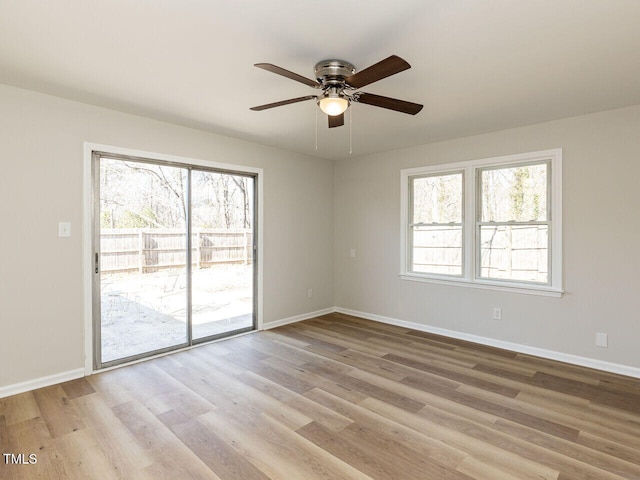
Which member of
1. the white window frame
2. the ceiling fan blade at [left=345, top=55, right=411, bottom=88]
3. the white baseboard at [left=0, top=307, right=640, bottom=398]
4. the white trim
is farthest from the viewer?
the white trim

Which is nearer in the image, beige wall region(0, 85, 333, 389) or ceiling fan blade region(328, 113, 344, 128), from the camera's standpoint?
ceiling fan blade region(328, 113, 344, 128)

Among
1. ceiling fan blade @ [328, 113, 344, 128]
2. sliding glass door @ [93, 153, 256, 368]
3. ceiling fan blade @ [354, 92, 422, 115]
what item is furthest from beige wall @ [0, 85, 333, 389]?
ceiling fan blade @ [354, 92, 422, 115]

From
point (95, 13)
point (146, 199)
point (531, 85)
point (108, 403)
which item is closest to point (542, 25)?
point (531, 85)

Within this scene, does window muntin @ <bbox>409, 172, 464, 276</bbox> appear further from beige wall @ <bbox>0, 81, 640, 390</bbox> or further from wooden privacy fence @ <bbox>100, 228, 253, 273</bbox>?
wooden privacy fence @ <bbox>100, 228, 253, 273</bbox>

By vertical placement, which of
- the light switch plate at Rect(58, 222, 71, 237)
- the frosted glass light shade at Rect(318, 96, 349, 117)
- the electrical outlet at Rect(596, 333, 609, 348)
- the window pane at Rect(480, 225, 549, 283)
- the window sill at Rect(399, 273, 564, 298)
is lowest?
the electrical outlet at Rect(596, 333, 609, 348)

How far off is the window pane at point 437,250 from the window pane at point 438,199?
135 mm

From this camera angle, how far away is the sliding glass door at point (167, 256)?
338 centimetres

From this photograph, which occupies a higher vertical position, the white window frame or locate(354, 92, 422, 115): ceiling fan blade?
locate(354, 92, 422, 115): ceiling fan blade

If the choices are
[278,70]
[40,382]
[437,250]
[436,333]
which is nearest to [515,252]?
[437,250]

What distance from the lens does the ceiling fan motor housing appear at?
2305 mm

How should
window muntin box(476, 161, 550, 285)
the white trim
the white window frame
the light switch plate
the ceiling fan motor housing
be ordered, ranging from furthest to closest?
Answer: the white trim, window muntin box(476, 161, 550, 285), the white window frame, the light switch plate, the ceiling fan motor housing

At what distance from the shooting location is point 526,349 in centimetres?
381

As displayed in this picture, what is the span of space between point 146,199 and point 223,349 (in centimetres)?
183

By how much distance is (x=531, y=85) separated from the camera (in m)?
2.72
